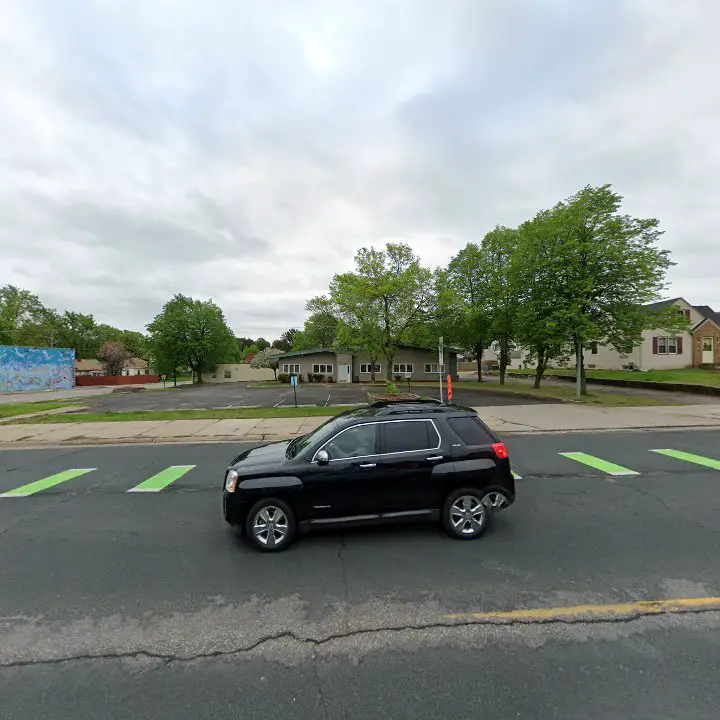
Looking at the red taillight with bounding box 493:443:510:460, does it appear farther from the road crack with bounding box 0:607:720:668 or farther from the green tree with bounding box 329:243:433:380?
the green tree with bounding box 329:243:433:380

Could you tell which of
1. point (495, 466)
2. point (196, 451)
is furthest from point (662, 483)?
point (196, 451)

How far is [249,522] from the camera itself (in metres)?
4.38

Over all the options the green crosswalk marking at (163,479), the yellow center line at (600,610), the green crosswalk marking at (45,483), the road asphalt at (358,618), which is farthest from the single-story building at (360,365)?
the yellow center line at (600,610)

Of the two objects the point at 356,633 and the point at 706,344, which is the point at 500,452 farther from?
the point at 706,344

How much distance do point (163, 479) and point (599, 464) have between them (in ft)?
30.1

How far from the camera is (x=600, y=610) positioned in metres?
3.20

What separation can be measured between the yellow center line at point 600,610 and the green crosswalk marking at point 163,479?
19.5 ft

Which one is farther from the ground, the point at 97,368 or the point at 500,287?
the point at 500,287

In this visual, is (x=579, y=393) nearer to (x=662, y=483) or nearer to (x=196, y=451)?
(x=662, y=483)

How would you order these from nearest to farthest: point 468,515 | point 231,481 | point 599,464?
1. point 231,481
2. point 468,515
3. point 599,464

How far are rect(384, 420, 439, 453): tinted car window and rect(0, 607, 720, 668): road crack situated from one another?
2.00 meters

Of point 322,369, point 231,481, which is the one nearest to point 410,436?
point 231,481

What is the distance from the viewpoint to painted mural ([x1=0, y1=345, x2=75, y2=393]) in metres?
34.8

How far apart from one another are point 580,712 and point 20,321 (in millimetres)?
80692
